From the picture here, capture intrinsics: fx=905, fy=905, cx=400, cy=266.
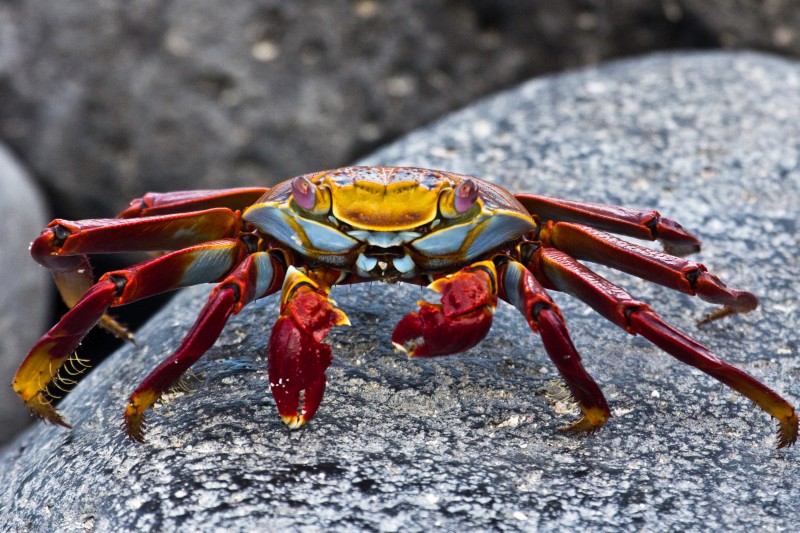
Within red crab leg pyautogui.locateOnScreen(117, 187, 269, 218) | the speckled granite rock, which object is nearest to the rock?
the speckled granite rock

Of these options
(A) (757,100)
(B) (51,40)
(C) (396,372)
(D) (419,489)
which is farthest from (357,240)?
(B) (51,40)

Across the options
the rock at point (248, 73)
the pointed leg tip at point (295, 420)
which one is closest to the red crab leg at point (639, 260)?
the pointed leg tip at point (295, 420)

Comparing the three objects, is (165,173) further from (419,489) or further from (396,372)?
(419,489)

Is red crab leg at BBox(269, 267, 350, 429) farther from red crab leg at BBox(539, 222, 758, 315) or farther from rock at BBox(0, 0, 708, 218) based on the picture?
rock at BBox(0, 0, 708, 218)

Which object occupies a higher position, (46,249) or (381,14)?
(46,249)

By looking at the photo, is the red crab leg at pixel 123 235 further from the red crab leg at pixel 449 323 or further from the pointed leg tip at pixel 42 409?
the red crab leg at pixel 449 323

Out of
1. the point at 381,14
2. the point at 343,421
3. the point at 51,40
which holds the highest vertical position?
the point at 51,40
